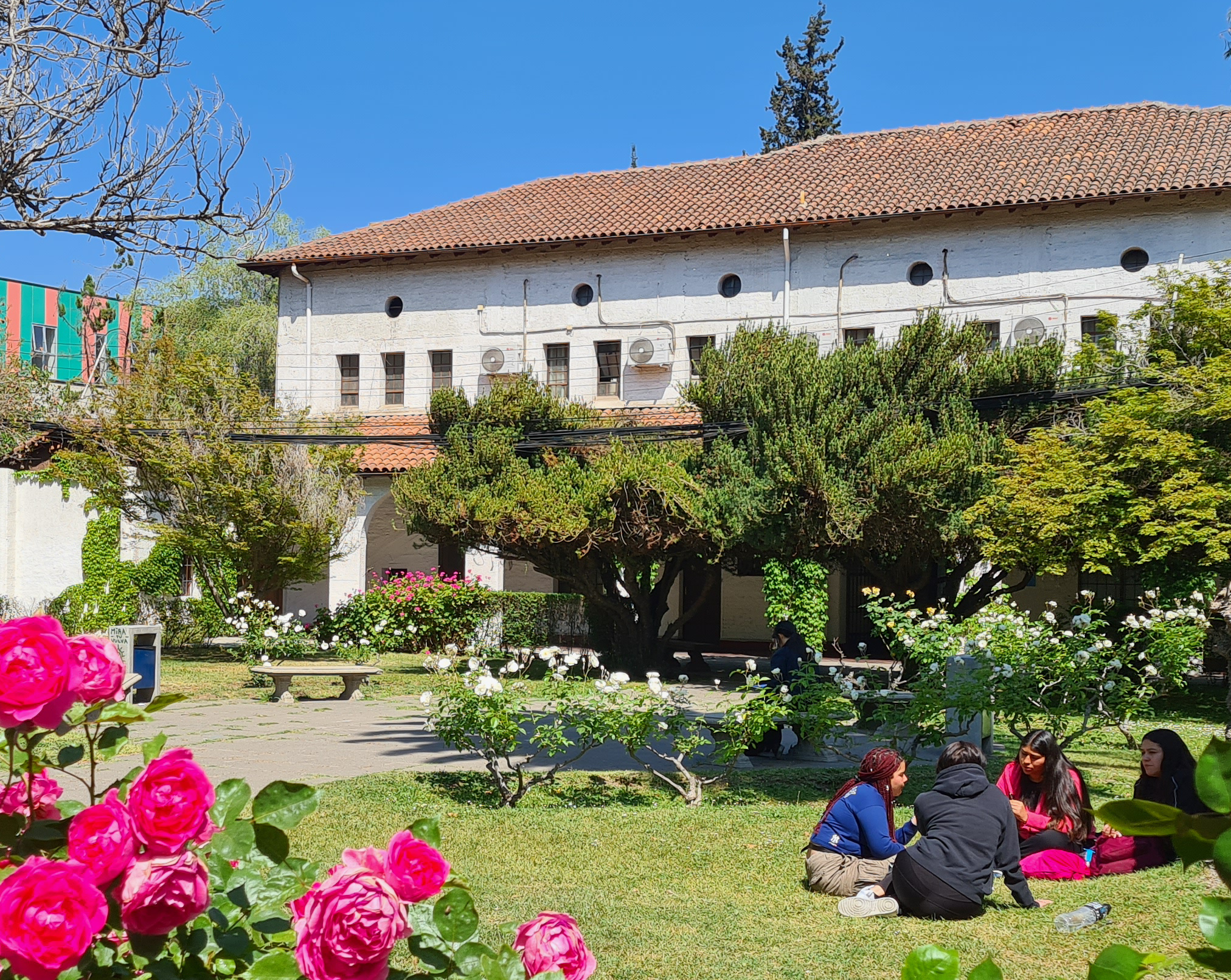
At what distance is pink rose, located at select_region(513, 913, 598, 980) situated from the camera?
1955 mm

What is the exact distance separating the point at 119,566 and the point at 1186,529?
71.6 feet

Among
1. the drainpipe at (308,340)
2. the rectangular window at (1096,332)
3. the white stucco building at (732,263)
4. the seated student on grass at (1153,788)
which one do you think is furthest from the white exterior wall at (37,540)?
the seated student on grass at (1153,788)

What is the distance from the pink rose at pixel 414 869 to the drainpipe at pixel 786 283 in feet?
82.5

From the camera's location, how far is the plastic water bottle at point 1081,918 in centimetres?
638

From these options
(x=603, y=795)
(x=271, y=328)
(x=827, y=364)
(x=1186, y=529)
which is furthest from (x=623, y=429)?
(x=271, y=328)

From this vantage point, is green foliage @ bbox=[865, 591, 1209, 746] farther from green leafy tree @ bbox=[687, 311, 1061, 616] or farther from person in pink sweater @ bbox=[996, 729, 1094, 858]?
green leafy tree @ bbox=[687, 311, 1061, 616]

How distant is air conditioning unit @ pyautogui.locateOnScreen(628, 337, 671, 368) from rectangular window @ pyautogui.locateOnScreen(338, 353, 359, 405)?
7239 mm

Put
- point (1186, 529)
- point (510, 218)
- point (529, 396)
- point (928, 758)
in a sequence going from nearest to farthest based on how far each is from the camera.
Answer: point (928, 758) < point (1186, 529) < point (529, 396) < point (510, 218)

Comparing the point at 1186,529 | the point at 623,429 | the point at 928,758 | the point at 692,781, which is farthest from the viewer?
the point at 623,429

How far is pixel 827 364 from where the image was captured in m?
18.0

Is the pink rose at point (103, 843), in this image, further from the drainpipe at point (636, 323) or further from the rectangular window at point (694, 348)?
the drainpipe at point (636, 323)

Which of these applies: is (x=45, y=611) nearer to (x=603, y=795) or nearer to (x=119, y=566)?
(x=119, y=566)

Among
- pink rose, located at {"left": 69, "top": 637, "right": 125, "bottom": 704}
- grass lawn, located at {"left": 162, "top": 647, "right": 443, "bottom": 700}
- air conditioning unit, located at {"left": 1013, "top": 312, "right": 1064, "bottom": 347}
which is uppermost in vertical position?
air conditioning unit, located at {"left": 1013, "top": 312, "right": 1064, "bottom": 347}

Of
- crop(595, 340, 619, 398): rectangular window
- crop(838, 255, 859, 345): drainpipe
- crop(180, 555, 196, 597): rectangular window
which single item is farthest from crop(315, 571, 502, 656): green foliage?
→ crop(838, 255, 859, 345): drainpipe
